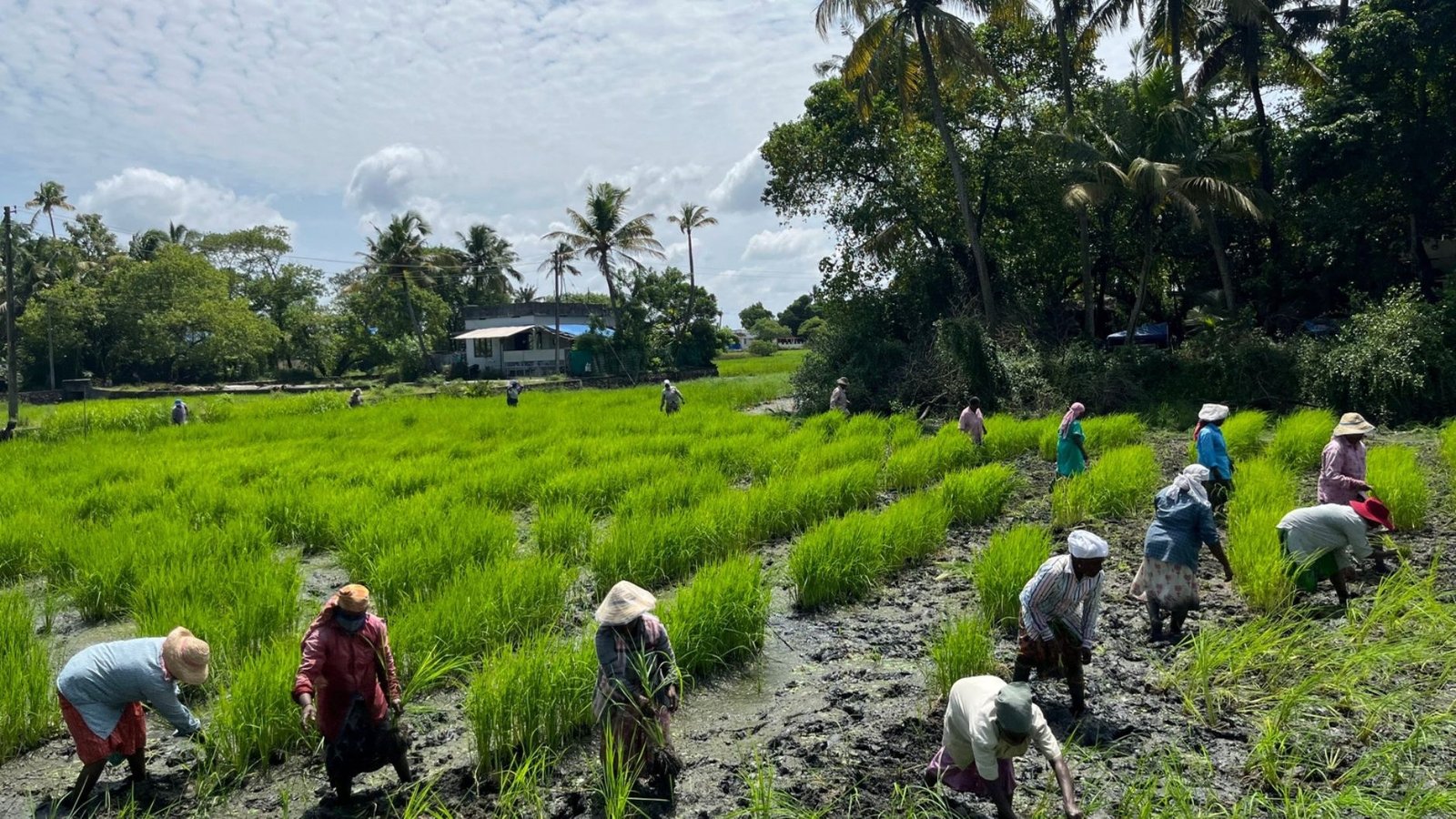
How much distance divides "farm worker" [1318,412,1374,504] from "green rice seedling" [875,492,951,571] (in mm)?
2741

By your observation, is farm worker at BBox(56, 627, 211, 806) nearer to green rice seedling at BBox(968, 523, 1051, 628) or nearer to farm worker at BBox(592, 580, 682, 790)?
farm worker at BBox(592, 580, 682, 790)

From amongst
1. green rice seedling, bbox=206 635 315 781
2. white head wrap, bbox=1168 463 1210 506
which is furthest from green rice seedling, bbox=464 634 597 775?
white head wrap, bbox=1168 463 1210 506

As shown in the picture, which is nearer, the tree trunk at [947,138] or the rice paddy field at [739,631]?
the rice paddy field at [739,631]

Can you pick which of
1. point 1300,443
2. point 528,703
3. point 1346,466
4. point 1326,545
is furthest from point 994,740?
point 1300,443

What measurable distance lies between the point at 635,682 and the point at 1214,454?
18.7 ft

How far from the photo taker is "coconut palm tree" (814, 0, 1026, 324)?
50.4 feet

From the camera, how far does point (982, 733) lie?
273 centimetres

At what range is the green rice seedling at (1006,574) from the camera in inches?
195

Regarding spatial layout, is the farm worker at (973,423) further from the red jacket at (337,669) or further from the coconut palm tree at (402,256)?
the coconut palm tree at (402,256)

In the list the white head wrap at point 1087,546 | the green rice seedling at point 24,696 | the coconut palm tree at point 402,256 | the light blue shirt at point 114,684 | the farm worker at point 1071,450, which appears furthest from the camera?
the coconut palm tree at point 402,256

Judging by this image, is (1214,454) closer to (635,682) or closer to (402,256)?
(635,682)

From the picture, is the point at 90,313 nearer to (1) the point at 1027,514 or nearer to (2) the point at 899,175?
(2) the point at 899,175

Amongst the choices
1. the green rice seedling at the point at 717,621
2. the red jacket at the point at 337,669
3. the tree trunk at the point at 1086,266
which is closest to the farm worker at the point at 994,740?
the green rice seedling at the point at 717,621

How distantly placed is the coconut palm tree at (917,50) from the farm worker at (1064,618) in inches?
527
